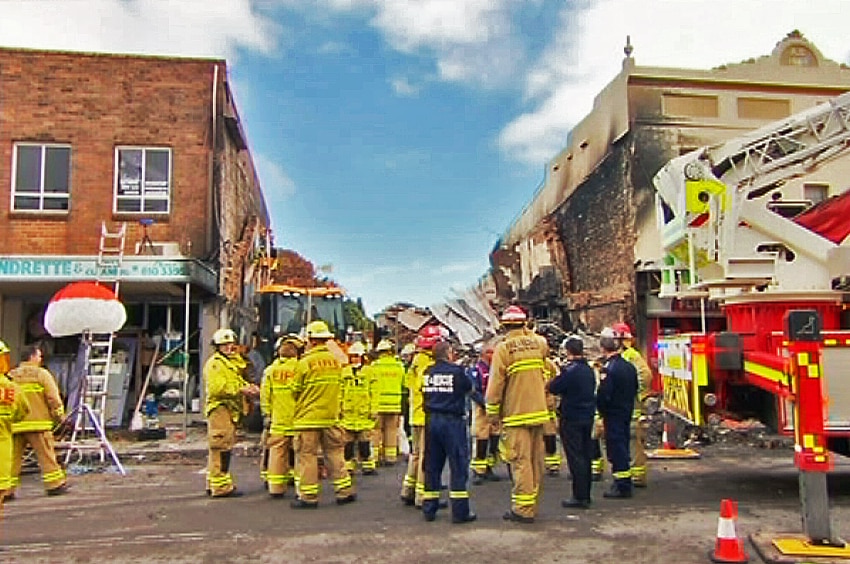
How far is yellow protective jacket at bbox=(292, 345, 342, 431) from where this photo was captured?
299 inches

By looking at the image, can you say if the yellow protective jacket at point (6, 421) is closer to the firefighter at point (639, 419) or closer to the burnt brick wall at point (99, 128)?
the firefighter at point (639, 419)

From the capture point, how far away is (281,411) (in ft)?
26.0

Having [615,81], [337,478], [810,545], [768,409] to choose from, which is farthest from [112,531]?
[615,81]

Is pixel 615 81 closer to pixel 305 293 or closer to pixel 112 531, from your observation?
pixel 305 293

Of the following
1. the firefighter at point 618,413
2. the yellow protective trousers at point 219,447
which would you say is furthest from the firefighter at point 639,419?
the yellow protective trousers at point 219,447

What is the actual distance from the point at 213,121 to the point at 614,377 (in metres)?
10.3

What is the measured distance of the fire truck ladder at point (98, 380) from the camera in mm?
10336

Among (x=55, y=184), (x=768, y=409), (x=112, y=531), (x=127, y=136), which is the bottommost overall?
(x=112, y=531)

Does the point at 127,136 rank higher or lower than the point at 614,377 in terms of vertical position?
higher

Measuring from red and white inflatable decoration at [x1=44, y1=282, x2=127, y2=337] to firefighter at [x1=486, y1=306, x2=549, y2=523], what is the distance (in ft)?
20.7

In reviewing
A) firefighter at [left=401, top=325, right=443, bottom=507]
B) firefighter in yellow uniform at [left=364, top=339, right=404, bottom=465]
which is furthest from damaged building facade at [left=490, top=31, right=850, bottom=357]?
firefighter at [left=401, top=325, right=443, bottom=507]

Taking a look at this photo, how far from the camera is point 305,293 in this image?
1435cm

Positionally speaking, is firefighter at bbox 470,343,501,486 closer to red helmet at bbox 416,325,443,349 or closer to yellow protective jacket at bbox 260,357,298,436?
red helmet at bbox 416,325,443,349

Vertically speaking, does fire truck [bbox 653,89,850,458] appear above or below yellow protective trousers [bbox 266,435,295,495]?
above
